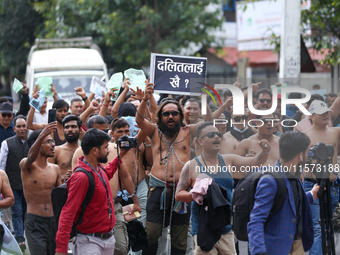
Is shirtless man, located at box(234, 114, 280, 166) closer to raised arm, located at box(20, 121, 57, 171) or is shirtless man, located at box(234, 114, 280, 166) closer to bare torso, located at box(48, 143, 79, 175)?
raised arm, located at box(20, 121, 57, 171)

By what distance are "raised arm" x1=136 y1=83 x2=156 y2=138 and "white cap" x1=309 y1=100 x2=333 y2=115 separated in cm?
177

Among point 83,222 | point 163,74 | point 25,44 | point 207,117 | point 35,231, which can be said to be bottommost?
point 35,231

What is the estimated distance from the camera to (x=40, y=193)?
17.6 feet

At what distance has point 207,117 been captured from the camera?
17.2 feet

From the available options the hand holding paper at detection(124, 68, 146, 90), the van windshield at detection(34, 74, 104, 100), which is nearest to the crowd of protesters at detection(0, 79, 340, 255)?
the hand holding paper at detection(124, 68, 146, 90)

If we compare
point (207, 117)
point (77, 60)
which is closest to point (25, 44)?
point (77, 60)

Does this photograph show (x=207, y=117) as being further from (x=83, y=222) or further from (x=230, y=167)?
(x=83, y=222)

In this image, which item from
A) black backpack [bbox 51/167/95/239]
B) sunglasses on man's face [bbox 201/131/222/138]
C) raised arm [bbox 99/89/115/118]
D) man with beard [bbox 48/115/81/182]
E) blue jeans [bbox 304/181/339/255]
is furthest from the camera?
raised arm [bbox 99/89/115/118]

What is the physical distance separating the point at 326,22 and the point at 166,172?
742 cm

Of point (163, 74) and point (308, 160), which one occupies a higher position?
point (163, 74)

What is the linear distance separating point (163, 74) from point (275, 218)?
3044 mm

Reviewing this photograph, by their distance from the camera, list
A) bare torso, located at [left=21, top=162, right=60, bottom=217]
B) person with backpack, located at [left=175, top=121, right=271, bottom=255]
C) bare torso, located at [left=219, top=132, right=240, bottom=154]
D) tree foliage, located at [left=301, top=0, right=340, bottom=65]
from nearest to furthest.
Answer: person with backpack, located at [left=175, top=121, right=271, bottom=255]
bare torso, located at [left=219, top=132, right=240, bottom=154]
bare torso, located at [left=21, top=162, right=60, bottom=217]
tree foliage, located at [left=301, top=0, right=340, bottom=65]

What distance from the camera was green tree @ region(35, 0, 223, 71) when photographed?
1811 centimetres

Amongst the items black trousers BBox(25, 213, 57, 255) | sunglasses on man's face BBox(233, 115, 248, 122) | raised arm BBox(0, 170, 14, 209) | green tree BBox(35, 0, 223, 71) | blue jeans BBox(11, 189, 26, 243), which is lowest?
blue jeans BBox(11, 189, 26, 243)
